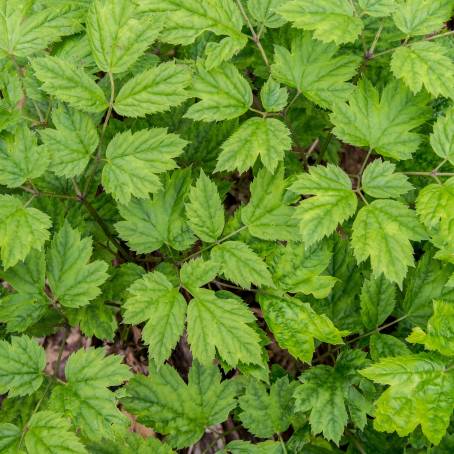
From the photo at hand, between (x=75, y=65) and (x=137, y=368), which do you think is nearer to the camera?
(x=75, y=65)

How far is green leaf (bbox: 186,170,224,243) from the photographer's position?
2.12 m

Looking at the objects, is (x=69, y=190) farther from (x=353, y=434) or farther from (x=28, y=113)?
(x=353, y=434)

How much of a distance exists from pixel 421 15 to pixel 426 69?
0.26 m

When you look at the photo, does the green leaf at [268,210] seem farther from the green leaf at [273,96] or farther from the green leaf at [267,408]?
the green leaf at [267,408]

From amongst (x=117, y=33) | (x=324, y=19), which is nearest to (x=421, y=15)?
(x=324, y=19)

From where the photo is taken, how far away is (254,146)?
208 centimetres

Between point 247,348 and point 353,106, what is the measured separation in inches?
43.8

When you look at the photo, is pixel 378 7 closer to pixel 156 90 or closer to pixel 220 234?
pixel 156 90

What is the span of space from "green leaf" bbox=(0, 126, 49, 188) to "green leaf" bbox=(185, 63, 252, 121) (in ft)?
2.04

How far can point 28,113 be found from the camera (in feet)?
7.75

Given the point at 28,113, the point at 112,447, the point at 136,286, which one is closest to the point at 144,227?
the point at 136,286

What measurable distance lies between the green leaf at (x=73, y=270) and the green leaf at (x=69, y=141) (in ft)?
0.83

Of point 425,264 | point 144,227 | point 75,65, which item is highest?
point 75,65

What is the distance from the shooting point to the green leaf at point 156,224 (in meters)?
2.18
